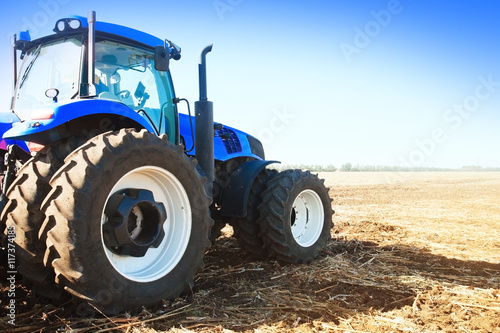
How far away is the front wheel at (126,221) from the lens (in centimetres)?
258

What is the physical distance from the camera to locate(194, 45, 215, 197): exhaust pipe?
4.39 meters

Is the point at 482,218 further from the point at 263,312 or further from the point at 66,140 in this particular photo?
the point at 66,140

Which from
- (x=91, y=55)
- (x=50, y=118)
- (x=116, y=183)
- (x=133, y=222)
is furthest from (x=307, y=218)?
(x=50, y=118)

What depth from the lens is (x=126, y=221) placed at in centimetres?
302

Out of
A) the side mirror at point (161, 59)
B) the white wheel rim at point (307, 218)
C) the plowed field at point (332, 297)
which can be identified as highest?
the side mirror at point (161, 59)

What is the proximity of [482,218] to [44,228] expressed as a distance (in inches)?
393

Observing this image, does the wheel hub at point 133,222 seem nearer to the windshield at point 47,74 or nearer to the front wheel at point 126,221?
the front wheel at point 126,221

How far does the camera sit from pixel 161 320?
2922 millimetres

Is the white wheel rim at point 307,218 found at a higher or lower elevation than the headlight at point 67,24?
lower

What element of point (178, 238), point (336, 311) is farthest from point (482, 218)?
point (178, 238)

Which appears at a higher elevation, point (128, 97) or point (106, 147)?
point (128, 97)

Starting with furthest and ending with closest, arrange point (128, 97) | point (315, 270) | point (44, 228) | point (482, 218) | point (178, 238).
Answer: point (482, 218) → point (315, 270) → point (128, 97) → point (178, 238) → point (44, 228)

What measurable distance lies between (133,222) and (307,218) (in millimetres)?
→ 2722

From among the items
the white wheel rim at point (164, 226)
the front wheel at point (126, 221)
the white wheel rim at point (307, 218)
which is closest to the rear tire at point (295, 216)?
the white wheel rim at point (307, 218)
